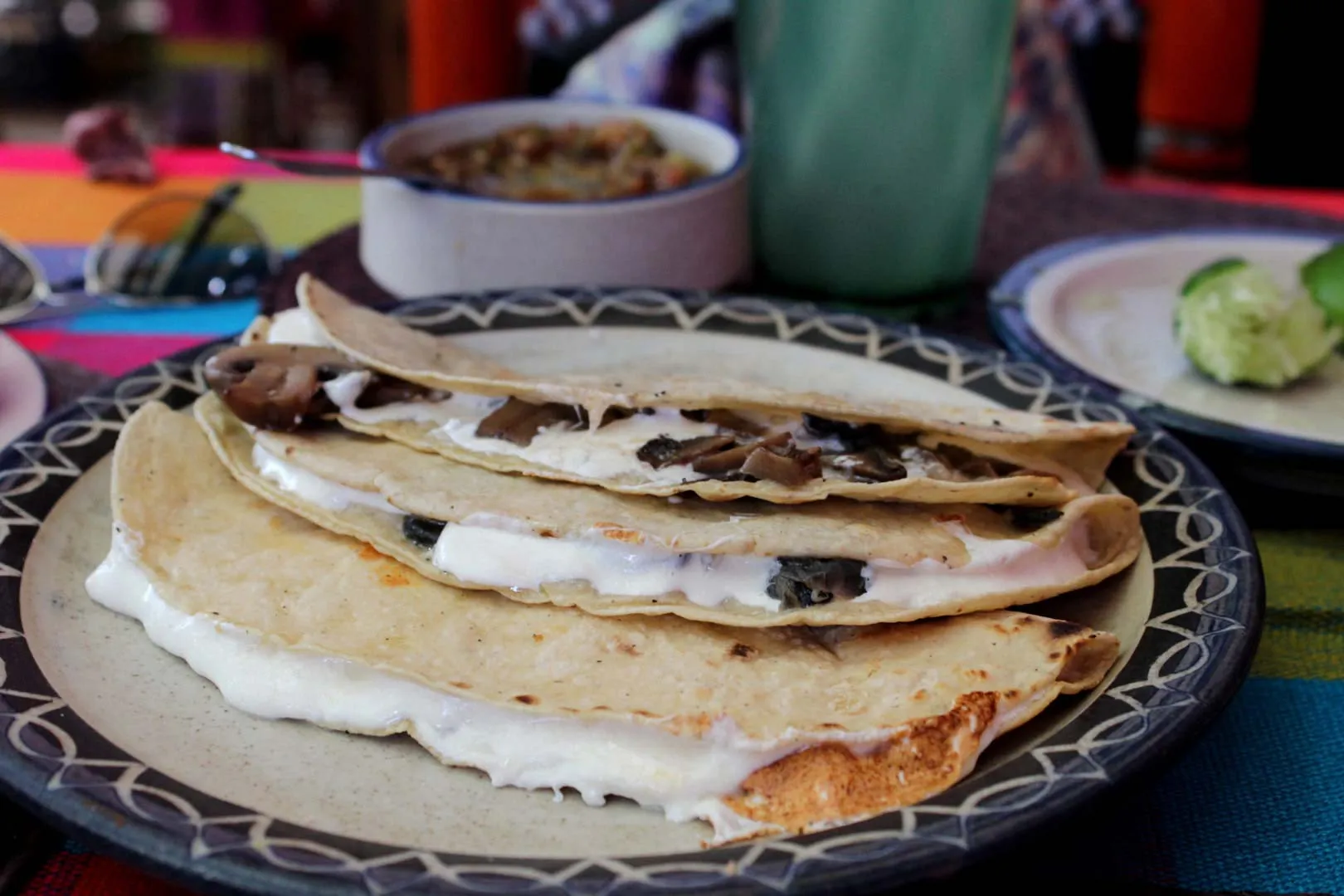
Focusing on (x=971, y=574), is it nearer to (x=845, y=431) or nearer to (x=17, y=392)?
(x=845, y=431)

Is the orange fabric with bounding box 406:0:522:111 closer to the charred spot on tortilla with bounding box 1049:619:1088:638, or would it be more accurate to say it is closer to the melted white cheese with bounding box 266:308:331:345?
the melted white cheese with bounding box 266:308:331:345

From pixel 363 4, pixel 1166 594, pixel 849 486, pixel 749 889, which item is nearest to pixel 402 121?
pixel 849 486

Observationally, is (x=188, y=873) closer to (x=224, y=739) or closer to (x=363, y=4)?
(x=224, y=739)

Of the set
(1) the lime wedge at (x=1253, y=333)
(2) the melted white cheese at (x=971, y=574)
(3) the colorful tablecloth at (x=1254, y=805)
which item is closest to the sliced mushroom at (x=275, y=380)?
(3) the colorful tablecloth at (x=1254, y=805)

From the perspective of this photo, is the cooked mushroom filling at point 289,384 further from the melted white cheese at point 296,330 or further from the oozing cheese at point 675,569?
the oozing cheese at point 675,569

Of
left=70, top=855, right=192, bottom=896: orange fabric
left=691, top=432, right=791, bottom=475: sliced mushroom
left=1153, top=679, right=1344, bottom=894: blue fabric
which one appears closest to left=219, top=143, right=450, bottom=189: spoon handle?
left=691, top=432, right=791, bottom=475: sliced mushroom
